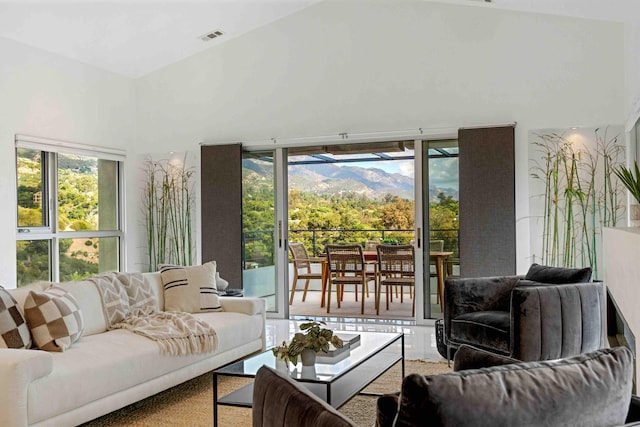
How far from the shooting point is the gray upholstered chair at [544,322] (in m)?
4.09

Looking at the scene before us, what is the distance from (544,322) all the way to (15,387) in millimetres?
3146

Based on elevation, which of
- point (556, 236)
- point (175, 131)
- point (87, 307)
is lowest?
point (87, 307)

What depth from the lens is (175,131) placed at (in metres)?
7.85

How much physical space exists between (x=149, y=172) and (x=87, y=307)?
403cm

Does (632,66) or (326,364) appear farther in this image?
(632,66)

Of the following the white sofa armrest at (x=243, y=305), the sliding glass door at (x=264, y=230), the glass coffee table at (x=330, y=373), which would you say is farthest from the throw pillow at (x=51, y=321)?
the sliding glass door at (x=264, y=230)

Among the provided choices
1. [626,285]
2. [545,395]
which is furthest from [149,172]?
[545,395]

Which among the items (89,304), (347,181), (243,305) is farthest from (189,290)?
(347,181)

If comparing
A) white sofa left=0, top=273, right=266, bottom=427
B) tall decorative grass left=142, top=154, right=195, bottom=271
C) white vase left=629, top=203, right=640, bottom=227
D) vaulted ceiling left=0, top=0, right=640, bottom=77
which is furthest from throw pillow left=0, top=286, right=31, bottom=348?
tall decorative grass left=142, top=154, right=195, bottom=271

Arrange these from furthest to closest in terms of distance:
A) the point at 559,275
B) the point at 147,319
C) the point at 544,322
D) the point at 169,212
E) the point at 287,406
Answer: the point at 169,212, the point at 559,275, the point at 147,319, the point at 544,322, the point at 287,406

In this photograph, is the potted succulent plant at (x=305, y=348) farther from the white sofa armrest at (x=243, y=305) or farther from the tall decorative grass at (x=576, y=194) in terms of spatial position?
the tall decorative grass at (x=576, y=194)

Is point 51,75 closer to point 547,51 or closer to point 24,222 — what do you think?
point 24,222

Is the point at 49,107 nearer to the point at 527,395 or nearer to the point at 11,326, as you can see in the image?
the point at 11,326

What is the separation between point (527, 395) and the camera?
1.35 meters
